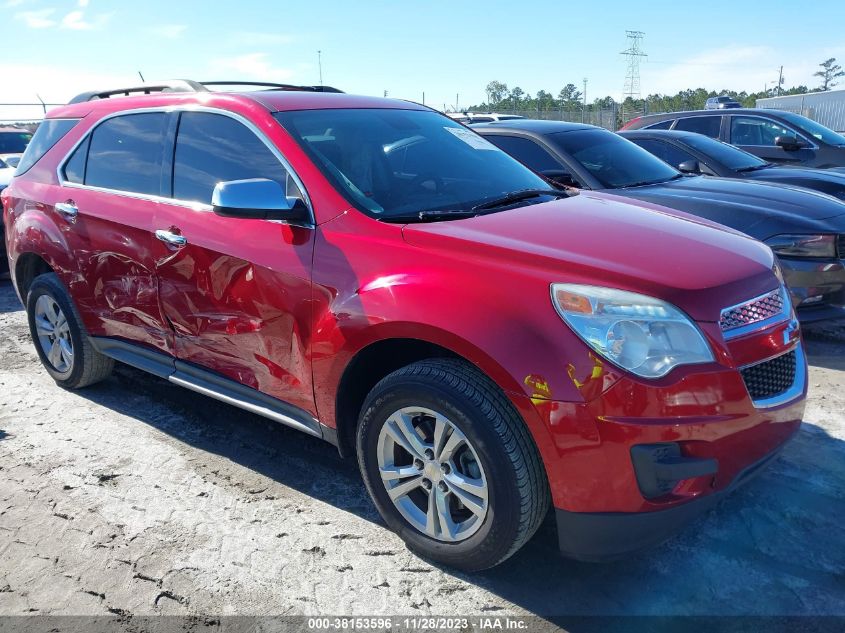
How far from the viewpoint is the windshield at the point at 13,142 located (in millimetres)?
13631

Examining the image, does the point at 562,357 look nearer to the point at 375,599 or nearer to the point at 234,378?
the point at 375,599

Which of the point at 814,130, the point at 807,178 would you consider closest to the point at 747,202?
the point at 807,178

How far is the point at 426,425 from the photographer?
273cm

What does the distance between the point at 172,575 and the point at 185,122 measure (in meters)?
2.20

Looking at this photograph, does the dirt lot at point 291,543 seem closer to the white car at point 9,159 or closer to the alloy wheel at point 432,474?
the alloy wheel at point 432,474

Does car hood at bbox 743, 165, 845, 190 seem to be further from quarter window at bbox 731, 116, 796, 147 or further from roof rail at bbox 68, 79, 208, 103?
roof rail at bbox 68, 79, 208, 103

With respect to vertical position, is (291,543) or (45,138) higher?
(45,138)

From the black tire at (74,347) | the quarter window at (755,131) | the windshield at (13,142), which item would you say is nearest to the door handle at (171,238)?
the black tire at (74,347)

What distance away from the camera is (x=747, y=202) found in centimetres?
534

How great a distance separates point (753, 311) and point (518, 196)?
1.25 metres

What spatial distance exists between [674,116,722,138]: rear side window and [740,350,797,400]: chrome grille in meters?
7.77

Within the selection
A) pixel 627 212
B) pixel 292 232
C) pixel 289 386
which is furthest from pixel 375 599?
pixel 627 212

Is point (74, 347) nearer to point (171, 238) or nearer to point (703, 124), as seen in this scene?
point (171, 238)

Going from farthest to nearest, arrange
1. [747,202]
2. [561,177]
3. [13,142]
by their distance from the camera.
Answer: [13,142]
[561,177]
[747,202]
